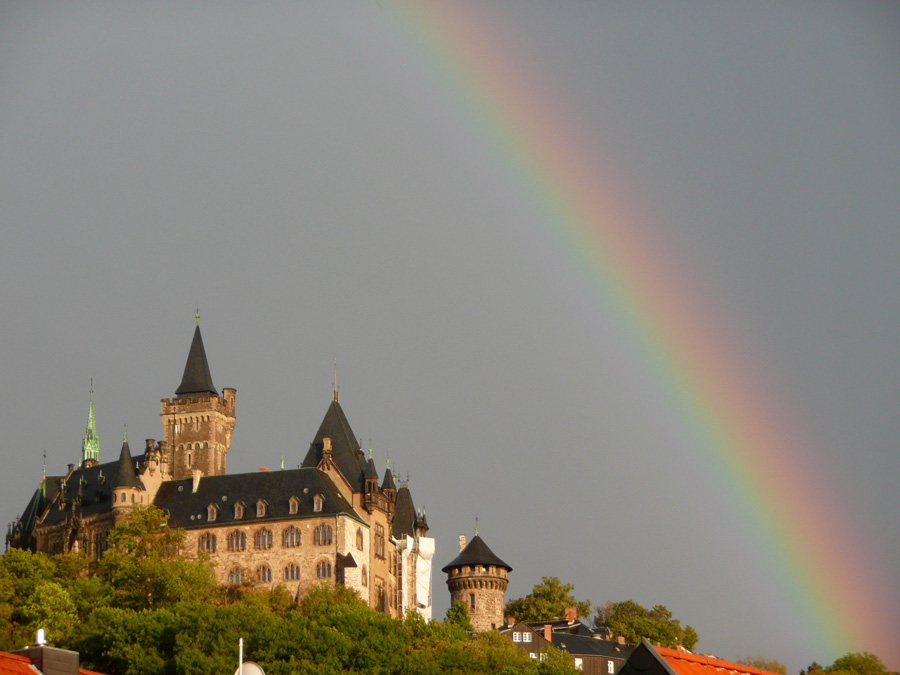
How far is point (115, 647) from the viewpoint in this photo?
3942 inches

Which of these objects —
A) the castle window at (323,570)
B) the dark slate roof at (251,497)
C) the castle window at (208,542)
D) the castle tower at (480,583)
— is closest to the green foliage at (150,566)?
the castle window at (208,542)

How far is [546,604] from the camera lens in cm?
16362

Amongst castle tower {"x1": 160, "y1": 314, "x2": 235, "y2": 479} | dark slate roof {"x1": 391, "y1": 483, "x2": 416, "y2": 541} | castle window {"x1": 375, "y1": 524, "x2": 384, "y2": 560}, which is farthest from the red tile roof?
castle tower {"x1": 160, "y1": 314, "x2": 235, "y2": 479}

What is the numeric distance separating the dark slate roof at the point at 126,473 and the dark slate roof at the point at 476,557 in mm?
32129

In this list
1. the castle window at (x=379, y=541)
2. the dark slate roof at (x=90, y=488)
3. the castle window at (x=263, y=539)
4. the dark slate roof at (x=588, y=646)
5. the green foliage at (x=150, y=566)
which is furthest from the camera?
the dark slate roof at (x=588, y=646)

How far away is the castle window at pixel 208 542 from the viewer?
13150 centimetres

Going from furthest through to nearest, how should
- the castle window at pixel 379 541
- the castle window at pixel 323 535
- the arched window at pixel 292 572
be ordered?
the castle window at pixel 379 541 → the castle window at pixel 323 535 → the arched window at pixel 292 572

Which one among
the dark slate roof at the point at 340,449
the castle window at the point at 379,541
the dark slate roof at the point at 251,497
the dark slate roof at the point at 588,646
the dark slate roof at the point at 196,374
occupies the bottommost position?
the dark slate roof at the point at 588,646

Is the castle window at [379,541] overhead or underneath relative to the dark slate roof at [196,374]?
underneath

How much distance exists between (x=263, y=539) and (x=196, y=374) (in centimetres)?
2612

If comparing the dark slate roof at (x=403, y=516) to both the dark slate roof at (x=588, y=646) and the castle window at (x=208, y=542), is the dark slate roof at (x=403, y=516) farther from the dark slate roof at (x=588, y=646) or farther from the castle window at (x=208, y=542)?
the castle window at (x=208, y=542)

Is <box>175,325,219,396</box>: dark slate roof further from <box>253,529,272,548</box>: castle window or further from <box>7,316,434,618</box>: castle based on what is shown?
<box>253,529,272,548</box>: castle window

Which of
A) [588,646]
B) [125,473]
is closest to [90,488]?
[125,473]

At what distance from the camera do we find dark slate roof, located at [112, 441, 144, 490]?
135875 millimetres
